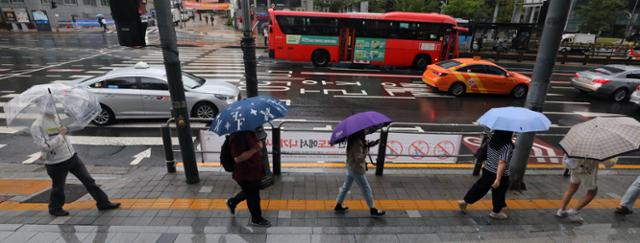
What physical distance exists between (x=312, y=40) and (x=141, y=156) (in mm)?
13309

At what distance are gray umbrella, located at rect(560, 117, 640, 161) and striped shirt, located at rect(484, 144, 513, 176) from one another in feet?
2.19

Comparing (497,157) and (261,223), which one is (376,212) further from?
(497,157)

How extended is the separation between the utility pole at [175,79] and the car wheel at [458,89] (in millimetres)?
11189

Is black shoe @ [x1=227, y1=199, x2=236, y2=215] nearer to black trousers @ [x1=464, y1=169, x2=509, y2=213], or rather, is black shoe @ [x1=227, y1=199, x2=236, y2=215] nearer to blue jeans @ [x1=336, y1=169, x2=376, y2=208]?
blue jeans @ [x1=336, y1=169, x2=376, y2=208]

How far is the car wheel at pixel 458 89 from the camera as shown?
13078mm

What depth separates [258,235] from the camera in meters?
4.00

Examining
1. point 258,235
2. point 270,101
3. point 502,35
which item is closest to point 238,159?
point 270,101

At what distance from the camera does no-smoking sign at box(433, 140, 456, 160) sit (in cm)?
623

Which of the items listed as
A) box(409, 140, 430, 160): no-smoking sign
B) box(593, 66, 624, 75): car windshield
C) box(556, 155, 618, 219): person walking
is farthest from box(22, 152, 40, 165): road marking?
box(593, 66, 624, 75): car windshield

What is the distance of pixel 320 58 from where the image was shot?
63.3 feet

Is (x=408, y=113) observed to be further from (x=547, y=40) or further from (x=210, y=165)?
(x=210, y=165)

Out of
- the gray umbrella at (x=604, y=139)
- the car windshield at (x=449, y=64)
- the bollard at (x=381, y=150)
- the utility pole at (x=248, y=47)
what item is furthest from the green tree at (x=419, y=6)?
the gray umbrella at (x=604, y=139)

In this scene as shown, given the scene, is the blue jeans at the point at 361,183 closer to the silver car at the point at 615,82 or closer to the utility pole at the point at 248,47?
the utility pole at the point at 248,47

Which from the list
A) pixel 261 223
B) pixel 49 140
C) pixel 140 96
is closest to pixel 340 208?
pixel 261 223
